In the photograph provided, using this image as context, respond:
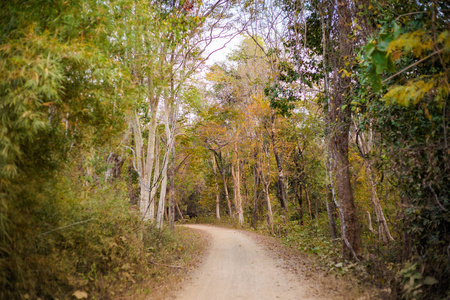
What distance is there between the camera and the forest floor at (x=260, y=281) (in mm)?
5180

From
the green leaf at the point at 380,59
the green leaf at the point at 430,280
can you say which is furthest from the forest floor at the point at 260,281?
the green leaf at the point at 380,59

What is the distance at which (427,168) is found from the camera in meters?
4.26

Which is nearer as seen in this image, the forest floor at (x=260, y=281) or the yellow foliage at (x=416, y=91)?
the yellow foliage at (x=416, y=91)

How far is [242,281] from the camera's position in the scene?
20.5 ft

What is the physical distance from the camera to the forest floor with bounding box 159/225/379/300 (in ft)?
17.0

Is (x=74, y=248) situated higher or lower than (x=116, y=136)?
lower

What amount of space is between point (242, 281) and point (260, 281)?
16.5 inches

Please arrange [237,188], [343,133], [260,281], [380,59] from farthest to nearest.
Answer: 1. [237,188]
2. [343,133]
3. [260,281]
4. [380,59]

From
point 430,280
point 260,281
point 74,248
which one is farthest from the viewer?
point 260,281

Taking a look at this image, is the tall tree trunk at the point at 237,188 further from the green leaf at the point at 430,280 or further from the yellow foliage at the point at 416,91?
the yellow foliage at the point at 416,91

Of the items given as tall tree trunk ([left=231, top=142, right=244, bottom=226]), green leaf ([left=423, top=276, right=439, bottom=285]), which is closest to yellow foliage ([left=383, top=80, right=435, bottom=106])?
green leaf ([left=423, top=276, right=439, bottom=285])

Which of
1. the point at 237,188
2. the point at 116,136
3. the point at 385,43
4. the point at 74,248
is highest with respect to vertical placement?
the point at 385,43

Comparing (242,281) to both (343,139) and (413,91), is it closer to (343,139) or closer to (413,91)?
(343,139)

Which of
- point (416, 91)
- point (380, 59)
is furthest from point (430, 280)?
point (380, 59)
